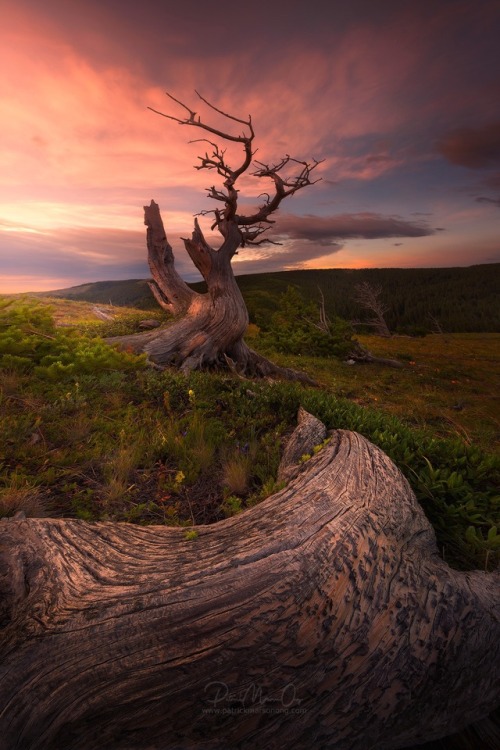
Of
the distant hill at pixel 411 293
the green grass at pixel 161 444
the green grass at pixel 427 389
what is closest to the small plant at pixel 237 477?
the green grass at pixel 161 444

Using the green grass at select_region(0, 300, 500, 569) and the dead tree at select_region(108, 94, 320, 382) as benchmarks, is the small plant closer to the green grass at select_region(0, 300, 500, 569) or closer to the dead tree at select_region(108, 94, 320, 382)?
the green grass at select_region(0, 300, 500, 569)

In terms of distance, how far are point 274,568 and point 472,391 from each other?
60.2ft

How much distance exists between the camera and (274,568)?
2320mm

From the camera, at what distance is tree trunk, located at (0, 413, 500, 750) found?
191cm

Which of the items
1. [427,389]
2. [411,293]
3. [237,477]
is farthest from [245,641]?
[411,293]

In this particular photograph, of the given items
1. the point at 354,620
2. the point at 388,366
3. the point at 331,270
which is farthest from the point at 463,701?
the point at 331,270

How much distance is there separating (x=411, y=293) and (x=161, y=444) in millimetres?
129532

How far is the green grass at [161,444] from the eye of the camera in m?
3.74

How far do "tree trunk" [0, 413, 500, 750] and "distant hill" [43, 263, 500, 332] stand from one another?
52.6 m

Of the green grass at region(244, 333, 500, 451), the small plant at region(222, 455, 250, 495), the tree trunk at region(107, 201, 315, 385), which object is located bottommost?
the green grass at region(244, 333, 500, 451)

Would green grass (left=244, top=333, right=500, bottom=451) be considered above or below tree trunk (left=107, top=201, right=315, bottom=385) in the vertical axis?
below

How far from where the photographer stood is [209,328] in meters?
13.6

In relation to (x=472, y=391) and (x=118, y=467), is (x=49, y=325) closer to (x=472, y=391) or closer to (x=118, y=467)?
(x=118, y=467)

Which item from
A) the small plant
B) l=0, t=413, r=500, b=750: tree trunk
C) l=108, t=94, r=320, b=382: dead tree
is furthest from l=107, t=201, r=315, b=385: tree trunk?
l=0, t=413, r=500, b=750: tree trunk
